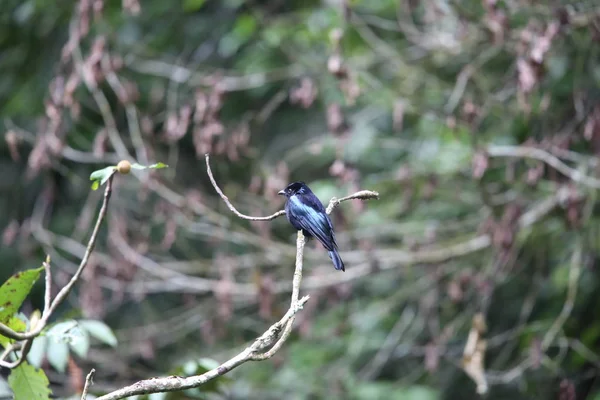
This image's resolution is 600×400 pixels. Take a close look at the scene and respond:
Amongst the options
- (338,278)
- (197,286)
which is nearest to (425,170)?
(338,278)

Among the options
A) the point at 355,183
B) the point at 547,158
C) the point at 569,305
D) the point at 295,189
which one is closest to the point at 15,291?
the point at 295,189

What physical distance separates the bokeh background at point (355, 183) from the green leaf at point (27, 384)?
2159mm

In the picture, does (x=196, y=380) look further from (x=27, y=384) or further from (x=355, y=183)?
(x=355, y=183)

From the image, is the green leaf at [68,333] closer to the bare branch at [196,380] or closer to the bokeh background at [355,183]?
the bare branch at [196,380]

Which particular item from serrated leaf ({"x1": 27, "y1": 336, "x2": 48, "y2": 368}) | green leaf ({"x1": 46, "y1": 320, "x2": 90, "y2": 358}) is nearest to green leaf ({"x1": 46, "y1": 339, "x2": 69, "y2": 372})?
serrated leaf ({"x1": 27, "y1": 336, "x2": 48, "y2": 368})

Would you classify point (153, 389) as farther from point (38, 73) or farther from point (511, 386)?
point (38, 73)

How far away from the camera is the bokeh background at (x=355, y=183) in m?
4.27

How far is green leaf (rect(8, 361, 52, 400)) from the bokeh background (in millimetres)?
2159

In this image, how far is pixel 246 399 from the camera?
6121 millimetres

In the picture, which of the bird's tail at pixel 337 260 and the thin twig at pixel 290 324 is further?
the bird's tail at pixel 337 260

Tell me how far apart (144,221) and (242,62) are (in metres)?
1.50

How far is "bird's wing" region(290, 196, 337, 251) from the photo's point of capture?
2.28m

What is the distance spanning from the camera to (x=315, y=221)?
2312mm

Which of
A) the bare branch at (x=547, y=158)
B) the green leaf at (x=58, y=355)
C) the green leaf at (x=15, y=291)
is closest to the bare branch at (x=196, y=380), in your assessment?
the green leaf at (x=15, y=291)
